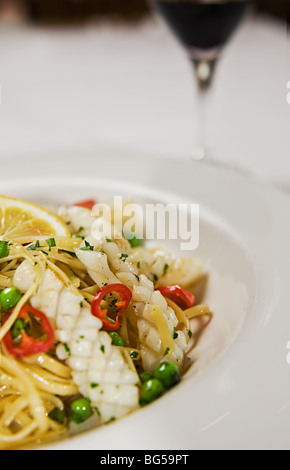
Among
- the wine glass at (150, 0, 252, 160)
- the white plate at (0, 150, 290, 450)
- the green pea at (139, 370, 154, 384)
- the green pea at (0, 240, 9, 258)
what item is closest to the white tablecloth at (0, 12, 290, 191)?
the white plate at (0, 150, 290, 450)

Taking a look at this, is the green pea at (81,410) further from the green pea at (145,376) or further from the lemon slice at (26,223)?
the lemon slice at (26,223)

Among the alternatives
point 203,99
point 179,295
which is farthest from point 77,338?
point 203,99

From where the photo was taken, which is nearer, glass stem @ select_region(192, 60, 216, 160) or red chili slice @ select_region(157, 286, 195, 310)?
red chili slice @ select_region(157, 286, 195, 310)

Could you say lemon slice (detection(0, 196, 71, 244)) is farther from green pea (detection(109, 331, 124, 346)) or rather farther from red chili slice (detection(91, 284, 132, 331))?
green pea (detection(109, 331, 124, 346))

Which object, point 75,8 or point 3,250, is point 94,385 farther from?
point 75,8

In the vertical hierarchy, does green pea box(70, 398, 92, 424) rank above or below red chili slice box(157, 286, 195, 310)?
below

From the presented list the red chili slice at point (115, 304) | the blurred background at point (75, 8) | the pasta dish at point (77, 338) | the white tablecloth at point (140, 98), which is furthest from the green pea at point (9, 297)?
the blurred background at point (75, 8)

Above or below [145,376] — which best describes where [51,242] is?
above

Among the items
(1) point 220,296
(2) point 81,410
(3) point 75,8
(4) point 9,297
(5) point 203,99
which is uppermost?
(3) point 75,8
